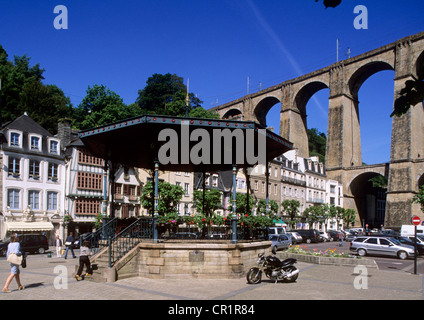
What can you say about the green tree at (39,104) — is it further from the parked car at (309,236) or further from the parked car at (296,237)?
the parked car at (309,236)

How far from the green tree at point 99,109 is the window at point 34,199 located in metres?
19.6

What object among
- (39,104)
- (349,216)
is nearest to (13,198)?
(39,104)

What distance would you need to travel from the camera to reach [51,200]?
134 feet

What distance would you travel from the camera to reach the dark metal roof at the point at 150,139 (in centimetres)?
1398

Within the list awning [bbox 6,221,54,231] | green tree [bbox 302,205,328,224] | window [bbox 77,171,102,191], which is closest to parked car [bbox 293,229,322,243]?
green tree [bbox 302,205,328,224]

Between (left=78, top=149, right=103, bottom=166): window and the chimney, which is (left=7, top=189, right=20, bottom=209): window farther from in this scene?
the chimney

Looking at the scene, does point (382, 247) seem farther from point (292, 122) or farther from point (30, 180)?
point (292, 122)

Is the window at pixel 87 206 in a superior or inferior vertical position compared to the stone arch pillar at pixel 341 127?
inferior

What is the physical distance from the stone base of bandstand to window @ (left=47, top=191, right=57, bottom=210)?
29944mm

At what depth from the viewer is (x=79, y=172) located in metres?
43.4

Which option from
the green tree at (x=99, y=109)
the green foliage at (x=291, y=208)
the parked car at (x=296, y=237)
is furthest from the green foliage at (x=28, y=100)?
the green foliage at (x=291, y=208)

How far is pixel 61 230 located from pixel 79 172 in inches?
248

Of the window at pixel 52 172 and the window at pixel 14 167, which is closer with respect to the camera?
the window at pixel 14 167

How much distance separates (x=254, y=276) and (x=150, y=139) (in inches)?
261
